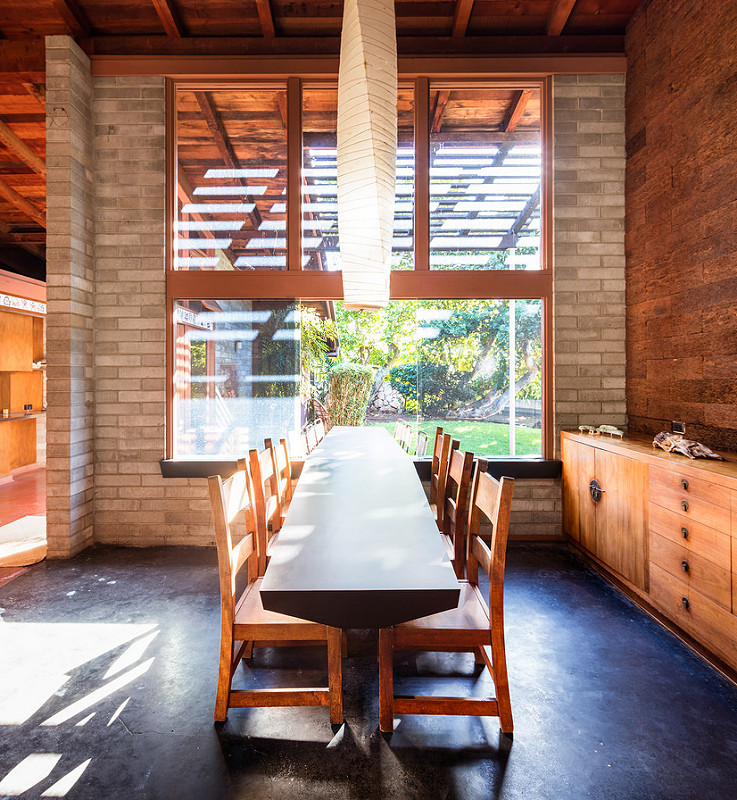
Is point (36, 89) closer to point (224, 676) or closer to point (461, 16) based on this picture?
point (461, 16)

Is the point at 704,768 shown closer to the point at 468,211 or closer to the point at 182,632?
the point at 182,632

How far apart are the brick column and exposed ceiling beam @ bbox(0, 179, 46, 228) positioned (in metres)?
3.16

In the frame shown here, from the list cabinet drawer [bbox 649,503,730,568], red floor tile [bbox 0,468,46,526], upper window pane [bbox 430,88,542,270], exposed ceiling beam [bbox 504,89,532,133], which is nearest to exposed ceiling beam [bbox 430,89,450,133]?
upper window pane [bbox 430,88,542,270]

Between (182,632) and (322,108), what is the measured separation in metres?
4.15

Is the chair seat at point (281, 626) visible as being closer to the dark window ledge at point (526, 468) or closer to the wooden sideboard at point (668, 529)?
the wooden sideboard at point (668, 529)

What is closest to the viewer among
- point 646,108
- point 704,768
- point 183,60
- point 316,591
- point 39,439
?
point 316,591

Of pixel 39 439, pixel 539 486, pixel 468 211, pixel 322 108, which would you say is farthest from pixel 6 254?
pixel 539 486

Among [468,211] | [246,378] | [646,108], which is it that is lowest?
[246,378]

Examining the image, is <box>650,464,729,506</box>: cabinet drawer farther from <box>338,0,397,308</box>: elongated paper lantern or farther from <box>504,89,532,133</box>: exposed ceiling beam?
<box>504,89,532,133</box>: exposed ceiling beam

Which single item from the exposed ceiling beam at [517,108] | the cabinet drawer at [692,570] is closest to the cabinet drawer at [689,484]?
the cabinet drawer at [692,570]

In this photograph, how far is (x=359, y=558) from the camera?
1345 mm

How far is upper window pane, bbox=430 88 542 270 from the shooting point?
3959 millimetres

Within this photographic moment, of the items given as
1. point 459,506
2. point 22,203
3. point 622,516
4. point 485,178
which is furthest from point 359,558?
point 22,203

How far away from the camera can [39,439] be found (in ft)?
24.4
